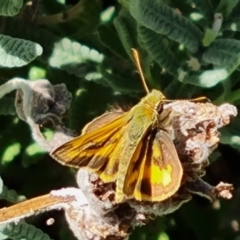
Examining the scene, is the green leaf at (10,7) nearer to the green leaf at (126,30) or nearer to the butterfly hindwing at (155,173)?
the green leaf at (126,30)

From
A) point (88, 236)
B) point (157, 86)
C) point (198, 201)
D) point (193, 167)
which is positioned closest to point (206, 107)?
point (193, 167)

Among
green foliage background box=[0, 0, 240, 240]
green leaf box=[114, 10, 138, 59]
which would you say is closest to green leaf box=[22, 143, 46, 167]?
green foliage background box=[0, 0, 240, 240]

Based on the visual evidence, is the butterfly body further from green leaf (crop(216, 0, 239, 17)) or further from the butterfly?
green leaf (crop(216, 0, 239, 17))

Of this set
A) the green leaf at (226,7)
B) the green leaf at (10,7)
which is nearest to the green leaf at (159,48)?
the green leaf at (226,7)

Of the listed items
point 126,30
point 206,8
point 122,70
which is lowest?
point 122,70

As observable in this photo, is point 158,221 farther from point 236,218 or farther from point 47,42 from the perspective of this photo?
point 47,42

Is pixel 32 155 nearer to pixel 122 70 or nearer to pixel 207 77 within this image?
pixel 122 70

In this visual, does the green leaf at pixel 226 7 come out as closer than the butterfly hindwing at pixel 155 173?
No

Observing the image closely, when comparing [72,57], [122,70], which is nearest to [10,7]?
[72,57]
